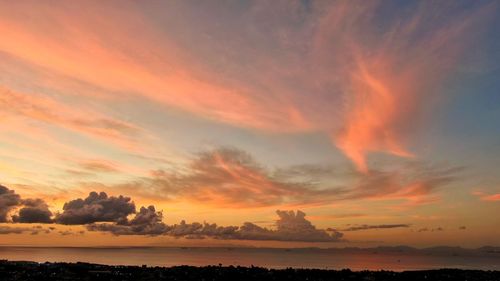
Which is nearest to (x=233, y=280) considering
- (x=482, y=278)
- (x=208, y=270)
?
(x=208, y=270)

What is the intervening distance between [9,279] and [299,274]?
5707cm

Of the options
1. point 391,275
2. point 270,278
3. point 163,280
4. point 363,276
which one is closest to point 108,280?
point 163,280

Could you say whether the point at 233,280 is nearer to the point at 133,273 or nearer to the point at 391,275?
the point at 133,273

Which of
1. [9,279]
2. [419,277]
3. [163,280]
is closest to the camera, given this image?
→ [9,279]

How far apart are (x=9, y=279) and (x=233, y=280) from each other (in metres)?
39.8

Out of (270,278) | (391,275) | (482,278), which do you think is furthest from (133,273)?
(482,278)

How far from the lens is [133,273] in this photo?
292 feet

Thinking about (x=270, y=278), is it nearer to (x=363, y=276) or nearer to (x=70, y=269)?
(x=363, y=276)

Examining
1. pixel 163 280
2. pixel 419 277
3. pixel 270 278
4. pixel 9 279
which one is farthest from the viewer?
pixel 419 277

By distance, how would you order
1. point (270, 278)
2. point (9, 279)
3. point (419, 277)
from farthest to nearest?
point (419, 277)
point (270, 278)
point (9, 279)

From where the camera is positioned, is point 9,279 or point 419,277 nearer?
point 9,279

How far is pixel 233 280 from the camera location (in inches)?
3196

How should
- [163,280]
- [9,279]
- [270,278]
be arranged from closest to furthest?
1. [9,279]
2. [163,280]
3. [270,278]

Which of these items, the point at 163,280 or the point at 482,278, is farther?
the point at 482,278
